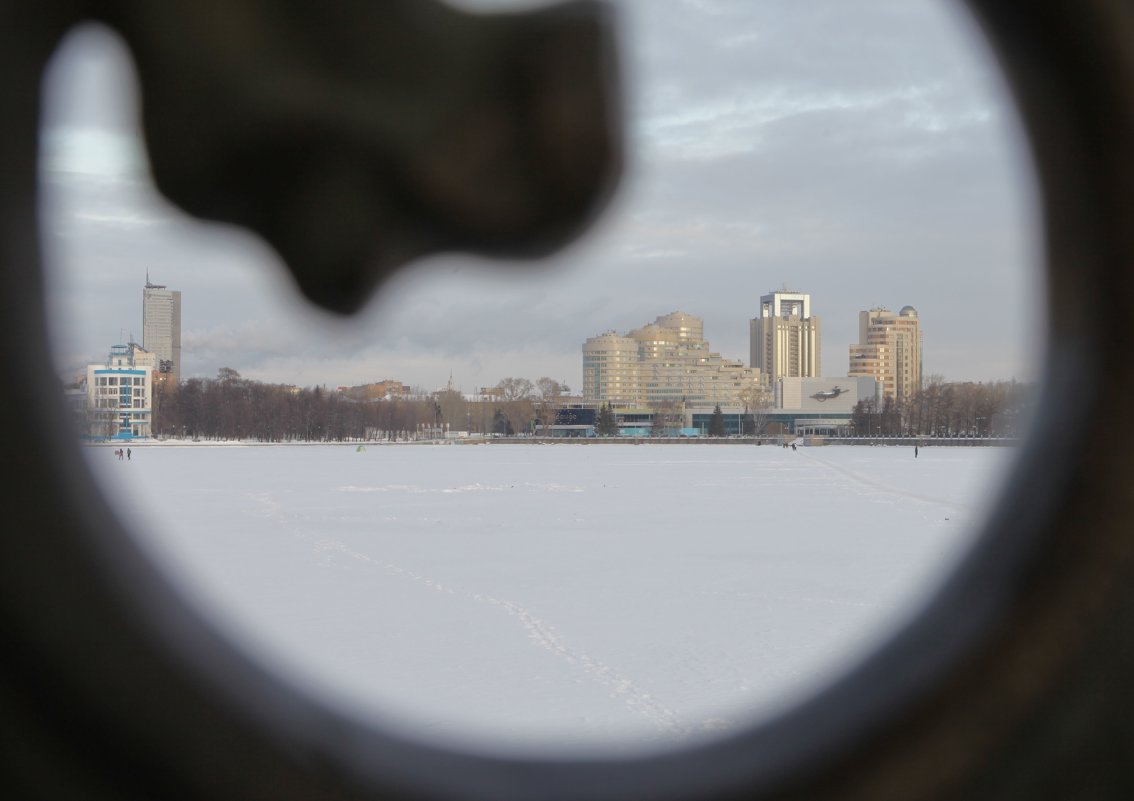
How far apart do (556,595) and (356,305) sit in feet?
33.5

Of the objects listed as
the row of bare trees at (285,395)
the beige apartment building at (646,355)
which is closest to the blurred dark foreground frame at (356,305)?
the row of bare trees at (285,395)

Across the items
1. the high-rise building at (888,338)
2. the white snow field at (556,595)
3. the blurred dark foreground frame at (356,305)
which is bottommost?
the white snow field at (556,595)

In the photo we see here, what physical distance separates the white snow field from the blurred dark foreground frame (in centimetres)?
4

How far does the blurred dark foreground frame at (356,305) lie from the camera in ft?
1.73

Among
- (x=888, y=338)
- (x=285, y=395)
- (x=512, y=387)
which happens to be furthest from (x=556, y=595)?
(x=512, y=387)

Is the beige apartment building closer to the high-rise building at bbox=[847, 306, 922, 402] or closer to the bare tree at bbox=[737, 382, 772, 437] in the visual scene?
the high-rise building at bbox=[847, 306, 922, 402]

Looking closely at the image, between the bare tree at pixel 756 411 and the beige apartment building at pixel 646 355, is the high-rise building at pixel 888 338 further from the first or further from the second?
the bare tree at pixel 756 411

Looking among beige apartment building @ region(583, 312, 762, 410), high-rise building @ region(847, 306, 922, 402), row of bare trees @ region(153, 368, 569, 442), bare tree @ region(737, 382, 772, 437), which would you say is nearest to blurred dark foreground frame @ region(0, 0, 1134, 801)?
row of bare trees @ region(153, 368, 569, 442)

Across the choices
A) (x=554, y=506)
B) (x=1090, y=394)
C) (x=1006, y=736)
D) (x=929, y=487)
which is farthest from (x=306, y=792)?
(x=929, y=487)

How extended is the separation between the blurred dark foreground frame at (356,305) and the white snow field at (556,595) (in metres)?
0.04

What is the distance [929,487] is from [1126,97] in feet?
94.9

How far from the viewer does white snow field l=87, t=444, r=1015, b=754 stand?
0.90 m

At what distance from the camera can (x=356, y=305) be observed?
52 centimetres

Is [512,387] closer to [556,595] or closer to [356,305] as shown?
[356,305]
